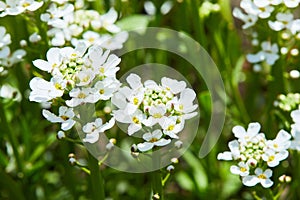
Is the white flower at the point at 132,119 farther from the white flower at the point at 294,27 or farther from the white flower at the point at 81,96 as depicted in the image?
the white flower at the point at 294,27

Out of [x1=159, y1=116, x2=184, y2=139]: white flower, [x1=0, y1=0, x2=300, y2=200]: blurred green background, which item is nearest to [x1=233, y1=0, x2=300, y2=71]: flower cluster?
[x1=0, y1=0, x2=300, y2=200]: blurred green background

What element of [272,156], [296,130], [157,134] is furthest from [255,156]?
[157,134]

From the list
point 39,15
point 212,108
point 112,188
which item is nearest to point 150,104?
point 39,15

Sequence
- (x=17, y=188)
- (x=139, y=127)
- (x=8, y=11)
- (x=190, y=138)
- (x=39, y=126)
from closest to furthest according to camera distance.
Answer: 1. (x=139, y=127)
2. (x=8, y=11)
3. (x=17, y=188)
4. (x=190, y=138)
5. (x=39, y=126)

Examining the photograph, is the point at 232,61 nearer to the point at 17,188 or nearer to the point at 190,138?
the point at 190,138

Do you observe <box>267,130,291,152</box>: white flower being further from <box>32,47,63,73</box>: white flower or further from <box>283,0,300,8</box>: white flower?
<box>32,47,63,73</box>: white flower

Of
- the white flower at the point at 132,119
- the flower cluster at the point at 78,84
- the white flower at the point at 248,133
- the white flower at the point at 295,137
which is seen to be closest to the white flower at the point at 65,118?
the flower cluster at the point at 78,84
